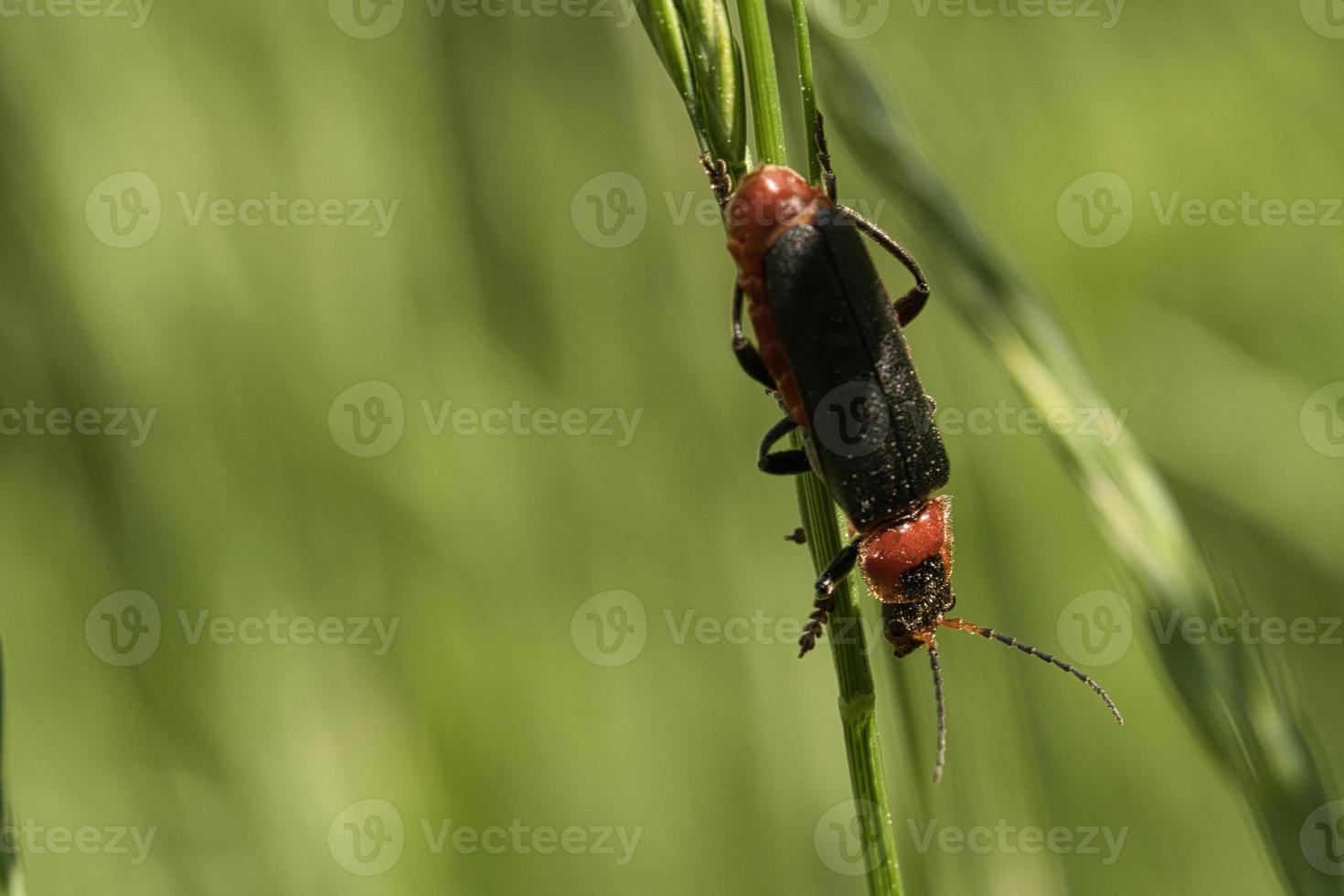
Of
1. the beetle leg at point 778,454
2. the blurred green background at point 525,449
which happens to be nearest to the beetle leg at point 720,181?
the beetle leg at point 778,454

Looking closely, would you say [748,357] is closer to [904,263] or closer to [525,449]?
[904,263]

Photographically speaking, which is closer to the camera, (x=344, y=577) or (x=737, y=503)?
(x=344, y=577)

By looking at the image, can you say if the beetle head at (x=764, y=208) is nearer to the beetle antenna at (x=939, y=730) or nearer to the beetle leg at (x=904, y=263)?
the beetle leg at (x=904, y=263)

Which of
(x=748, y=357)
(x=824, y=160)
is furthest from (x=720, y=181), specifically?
(x=748, y=357)

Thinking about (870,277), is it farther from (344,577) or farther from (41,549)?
(41,549)

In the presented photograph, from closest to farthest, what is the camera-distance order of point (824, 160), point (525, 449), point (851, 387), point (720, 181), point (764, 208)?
1. point (720, 181)
2. point (764, 208)
3. point (824, 160)
4. point (851, 387)
5. point (525, 449)

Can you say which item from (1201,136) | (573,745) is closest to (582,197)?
(573,745)

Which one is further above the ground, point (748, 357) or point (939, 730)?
point (748, 357)
